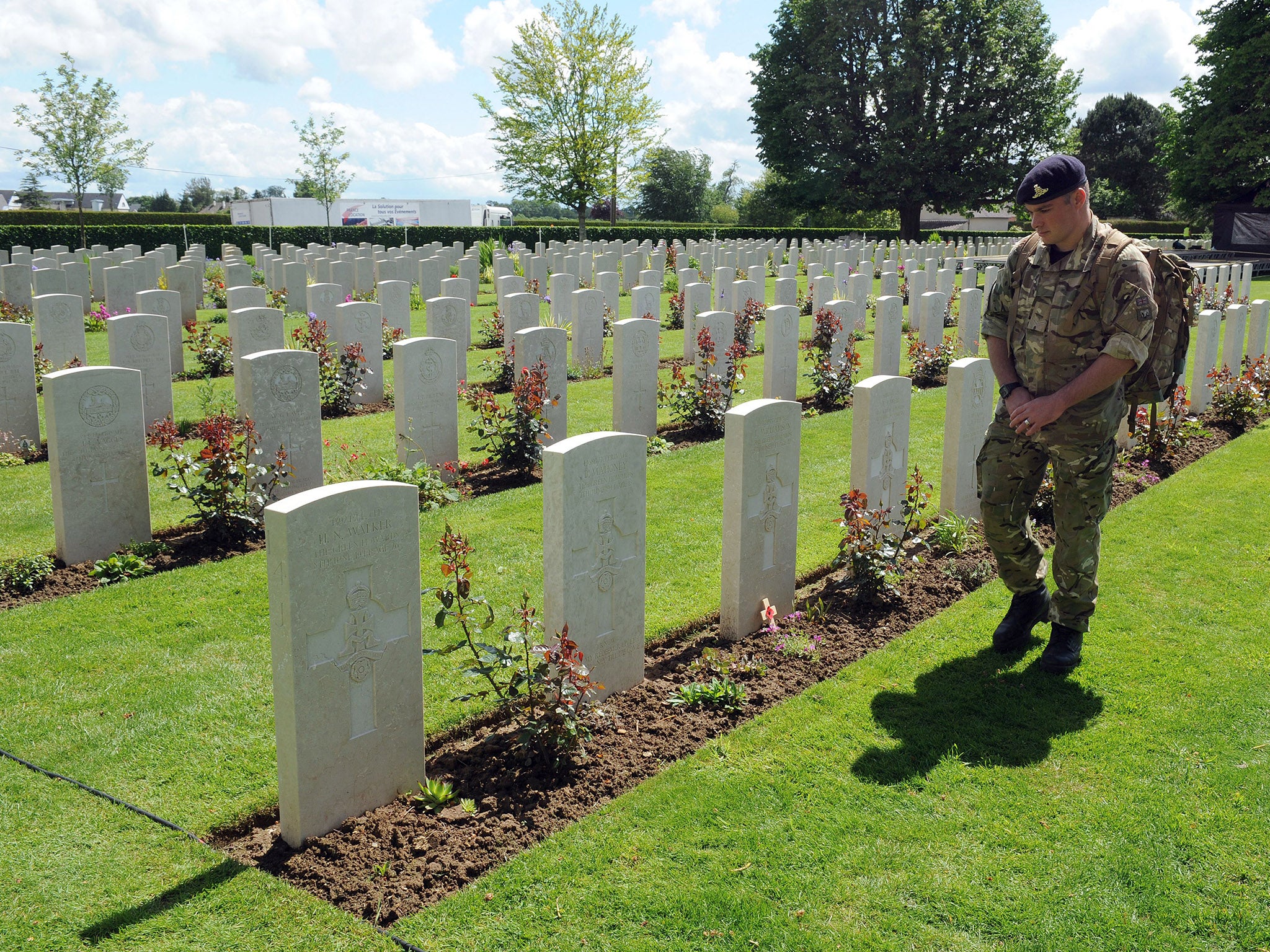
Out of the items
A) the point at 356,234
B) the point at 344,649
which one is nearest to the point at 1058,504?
the point at 344,649

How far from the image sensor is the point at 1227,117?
3241 centimetres

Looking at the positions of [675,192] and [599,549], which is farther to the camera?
[675,192]

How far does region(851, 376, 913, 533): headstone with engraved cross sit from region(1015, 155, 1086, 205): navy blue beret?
5.39ft

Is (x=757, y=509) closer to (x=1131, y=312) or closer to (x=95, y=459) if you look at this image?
(x=1131, y=312)

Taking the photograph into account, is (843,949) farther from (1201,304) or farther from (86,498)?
(1201,304)

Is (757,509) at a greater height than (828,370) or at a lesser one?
lesser

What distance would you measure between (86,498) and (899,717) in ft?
17.0

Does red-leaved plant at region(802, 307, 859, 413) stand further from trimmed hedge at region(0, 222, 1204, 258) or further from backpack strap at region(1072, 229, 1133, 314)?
trimmed hedge at region(0, 222, 1204, 258)

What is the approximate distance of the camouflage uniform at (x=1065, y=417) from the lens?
4.12 metres

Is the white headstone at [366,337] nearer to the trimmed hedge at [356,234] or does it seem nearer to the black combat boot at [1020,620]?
the black combat boot at [1020,620]

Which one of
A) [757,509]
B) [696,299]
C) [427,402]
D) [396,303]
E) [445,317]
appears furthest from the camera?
[696,299]

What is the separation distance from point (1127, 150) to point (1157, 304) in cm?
6330

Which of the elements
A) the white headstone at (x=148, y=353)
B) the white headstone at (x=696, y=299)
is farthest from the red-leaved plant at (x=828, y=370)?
the white headstone at (x=148, y=353)

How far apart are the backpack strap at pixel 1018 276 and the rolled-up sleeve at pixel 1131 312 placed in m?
0.43
